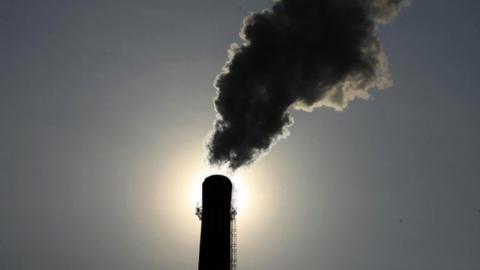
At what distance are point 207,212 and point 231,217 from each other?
1680 mm

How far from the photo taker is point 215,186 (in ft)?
61.8

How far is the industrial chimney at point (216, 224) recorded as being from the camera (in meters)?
17.4

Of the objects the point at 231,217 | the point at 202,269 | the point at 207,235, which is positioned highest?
A: the point at 231,217

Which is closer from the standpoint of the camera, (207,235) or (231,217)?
(207,235)

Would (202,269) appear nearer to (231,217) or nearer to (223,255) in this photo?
(223,255)

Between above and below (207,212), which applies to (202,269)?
below

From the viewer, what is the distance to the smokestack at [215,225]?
683 inches

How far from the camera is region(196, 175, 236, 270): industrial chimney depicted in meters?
17.4

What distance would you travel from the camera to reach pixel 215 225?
1780 cm

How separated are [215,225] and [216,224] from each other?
0.05 m

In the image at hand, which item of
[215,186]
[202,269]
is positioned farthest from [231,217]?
[202,269]

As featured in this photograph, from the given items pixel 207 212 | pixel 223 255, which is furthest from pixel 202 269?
pixel 207 212

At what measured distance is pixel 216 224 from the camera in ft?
58.4

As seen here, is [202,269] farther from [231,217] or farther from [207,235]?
[231,217]
